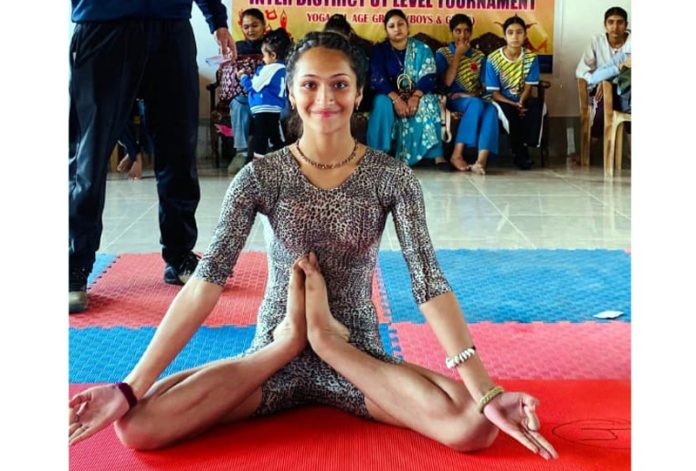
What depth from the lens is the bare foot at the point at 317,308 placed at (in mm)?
1786

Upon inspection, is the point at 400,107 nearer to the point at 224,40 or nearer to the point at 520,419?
the point at 224,40

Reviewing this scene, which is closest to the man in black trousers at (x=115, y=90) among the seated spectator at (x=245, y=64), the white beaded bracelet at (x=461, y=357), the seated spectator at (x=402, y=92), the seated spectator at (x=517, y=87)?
the white beaded bracelet at (x=461, y=357)

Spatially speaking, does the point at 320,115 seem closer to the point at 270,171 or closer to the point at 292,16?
the point at 270,171

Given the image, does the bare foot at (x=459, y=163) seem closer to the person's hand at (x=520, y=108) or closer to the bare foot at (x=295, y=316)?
the person's hand at (x=520, y=108)

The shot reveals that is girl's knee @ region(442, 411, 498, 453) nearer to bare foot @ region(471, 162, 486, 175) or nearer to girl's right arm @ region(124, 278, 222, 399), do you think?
girl's right arm @ region(124, 278, 222, 399)

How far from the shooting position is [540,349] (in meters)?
2.35

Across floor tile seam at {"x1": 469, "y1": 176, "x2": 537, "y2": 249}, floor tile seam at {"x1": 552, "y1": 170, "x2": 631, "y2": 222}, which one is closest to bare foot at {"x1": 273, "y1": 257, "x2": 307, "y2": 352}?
floor tile seam at {"x1": 469, "y1": 176, "x2": 537, "y2": 249}

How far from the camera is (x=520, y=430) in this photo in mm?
1493

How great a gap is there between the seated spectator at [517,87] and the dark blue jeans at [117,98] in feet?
15.0

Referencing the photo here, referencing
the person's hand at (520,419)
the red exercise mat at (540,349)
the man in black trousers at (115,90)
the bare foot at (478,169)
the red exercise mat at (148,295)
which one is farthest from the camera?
the bare foot at (478,169)

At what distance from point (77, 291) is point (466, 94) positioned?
5.00 m

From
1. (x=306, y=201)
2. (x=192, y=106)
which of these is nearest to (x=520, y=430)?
(x=306, y=201)

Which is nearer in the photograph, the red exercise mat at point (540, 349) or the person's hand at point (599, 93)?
the red exercise mat at point (540, 349)

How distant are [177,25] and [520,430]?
1.98m
